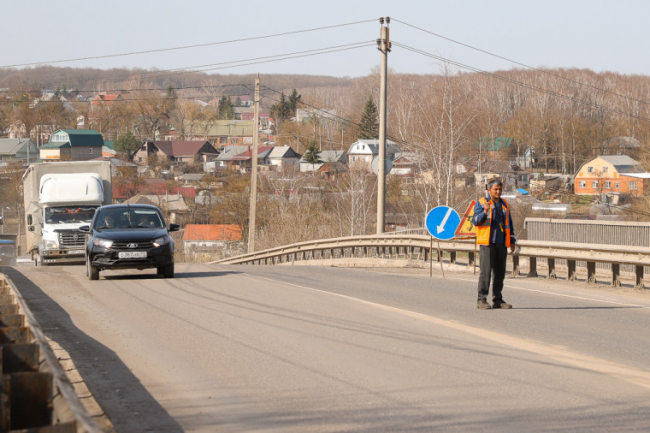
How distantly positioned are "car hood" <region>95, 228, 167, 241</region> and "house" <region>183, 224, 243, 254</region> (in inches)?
1911

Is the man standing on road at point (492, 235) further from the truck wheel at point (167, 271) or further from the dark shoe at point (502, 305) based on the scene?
the truck wheel at point (167, 271)

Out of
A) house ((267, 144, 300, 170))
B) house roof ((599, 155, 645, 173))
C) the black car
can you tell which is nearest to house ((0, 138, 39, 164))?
house ((267, 144, 300, 170))

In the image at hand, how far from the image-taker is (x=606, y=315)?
1114 centimetres

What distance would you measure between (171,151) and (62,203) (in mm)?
113655

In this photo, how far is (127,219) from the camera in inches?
704

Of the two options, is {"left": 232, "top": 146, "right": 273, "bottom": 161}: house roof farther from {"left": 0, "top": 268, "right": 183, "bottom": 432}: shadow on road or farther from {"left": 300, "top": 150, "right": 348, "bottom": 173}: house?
{"left": 0, "top": 268, "right": 183, "bottom": 432}: shadow on road

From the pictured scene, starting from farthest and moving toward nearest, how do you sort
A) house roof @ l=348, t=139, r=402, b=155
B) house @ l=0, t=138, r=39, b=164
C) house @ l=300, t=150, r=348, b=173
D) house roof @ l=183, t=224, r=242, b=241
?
house roof @ l=348, t=139, r=402, b=155
house @ l=300, t=150, r=348, b=173
house @ l=0, t=138, r=39, b=164
house roof @ l=183, t=224, r=242, b=241

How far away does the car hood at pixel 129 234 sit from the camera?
16541 mm

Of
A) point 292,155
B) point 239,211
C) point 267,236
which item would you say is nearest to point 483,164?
point 267,236

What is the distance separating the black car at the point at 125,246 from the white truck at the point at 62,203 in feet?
22.1

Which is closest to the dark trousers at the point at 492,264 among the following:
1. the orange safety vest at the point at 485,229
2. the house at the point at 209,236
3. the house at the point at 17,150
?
the orange safety vest at the point at 485,229

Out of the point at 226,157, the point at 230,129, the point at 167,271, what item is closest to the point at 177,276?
the point at 167,271

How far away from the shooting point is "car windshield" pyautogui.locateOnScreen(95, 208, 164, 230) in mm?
17656

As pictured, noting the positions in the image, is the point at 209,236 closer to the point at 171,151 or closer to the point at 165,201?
the point at 165,201
